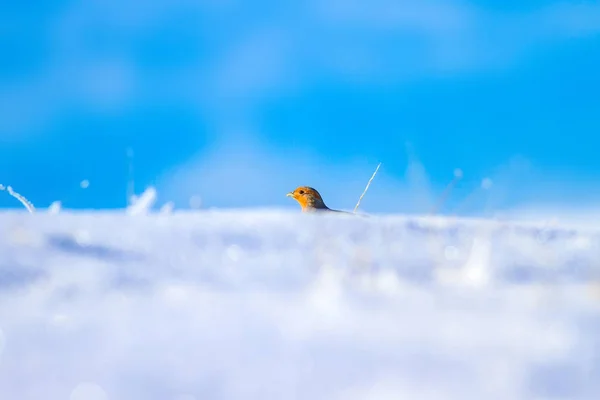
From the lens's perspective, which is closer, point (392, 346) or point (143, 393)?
point (143, 393)

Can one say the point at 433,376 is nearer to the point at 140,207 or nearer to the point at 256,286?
the point at 256,286

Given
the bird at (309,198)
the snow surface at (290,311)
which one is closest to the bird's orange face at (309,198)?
the bird at (309,198)

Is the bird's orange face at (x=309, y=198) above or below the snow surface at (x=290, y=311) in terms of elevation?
above

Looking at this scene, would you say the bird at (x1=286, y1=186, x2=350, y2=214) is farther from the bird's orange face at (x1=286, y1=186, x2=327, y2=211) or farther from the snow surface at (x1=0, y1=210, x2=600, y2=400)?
the snow surface at (x1=0, y1=210, x2=600, y2=400)

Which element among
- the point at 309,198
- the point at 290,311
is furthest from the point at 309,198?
the point at 290,311

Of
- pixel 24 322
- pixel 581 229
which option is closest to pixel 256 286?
pixel 24 322

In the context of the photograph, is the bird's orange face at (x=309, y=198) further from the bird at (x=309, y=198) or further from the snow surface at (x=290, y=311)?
the snow surface at (x=290, y=311)

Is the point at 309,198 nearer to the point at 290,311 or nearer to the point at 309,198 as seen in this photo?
the point at 309,198

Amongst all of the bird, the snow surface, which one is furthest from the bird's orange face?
the snow surface
